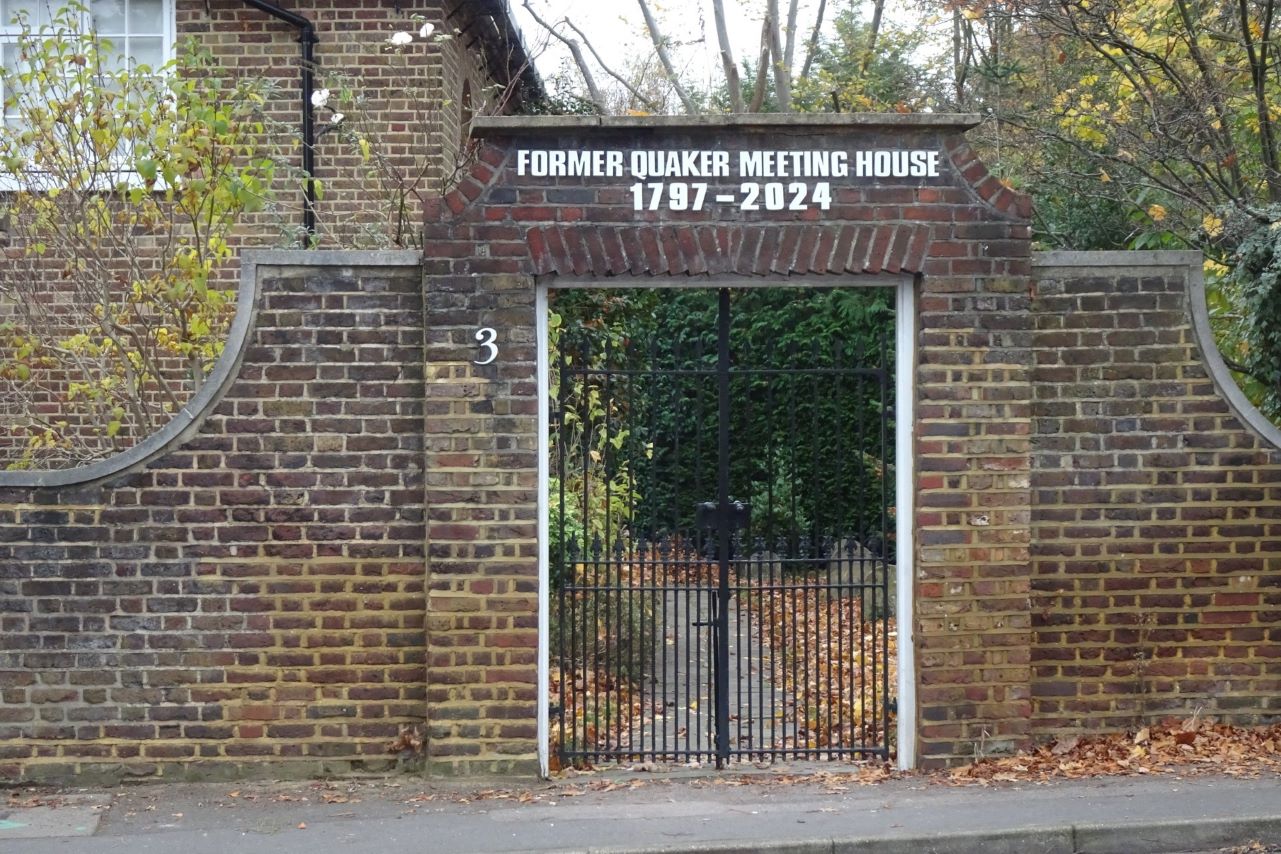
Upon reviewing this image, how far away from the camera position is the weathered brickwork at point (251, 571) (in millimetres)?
7289

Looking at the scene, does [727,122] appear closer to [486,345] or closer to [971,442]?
[486,345]

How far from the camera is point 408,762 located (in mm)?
7473

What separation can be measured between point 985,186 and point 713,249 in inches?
56.9

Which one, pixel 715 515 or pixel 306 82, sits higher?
pixel 306 82

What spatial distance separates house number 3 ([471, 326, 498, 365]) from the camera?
285 inches

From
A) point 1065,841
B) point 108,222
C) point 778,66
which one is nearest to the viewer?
point 1065,841

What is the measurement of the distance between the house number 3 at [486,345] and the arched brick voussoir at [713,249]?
0.38m

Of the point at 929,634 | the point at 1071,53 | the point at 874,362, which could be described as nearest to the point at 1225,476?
the point at 929,634

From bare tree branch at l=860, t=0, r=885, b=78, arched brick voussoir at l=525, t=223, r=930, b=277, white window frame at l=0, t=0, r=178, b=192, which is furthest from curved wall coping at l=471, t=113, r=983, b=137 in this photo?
bare tree branch at l=860, t=0, r=885, b=78

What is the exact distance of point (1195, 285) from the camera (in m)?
7.52

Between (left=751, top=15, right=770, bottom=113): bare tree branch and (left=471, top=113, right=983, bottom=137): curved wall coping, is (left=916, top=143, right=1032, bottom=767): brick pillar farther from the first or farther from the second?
(left=751, top=15, right=770, bottom=113): bare tree branch

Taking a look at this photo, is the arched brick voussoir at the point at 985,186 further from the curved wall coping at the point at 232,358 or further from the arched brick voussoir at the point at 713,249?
the curved wall coping at the point at 232,358

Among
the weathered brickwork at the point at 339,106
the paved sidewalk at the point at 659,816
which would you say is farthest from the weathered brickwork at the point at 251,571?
the weathered brickwork at the point at 339,106

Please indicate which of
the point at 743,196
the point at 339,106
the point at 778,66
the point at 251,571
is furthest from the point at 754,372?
the point at 778,66
